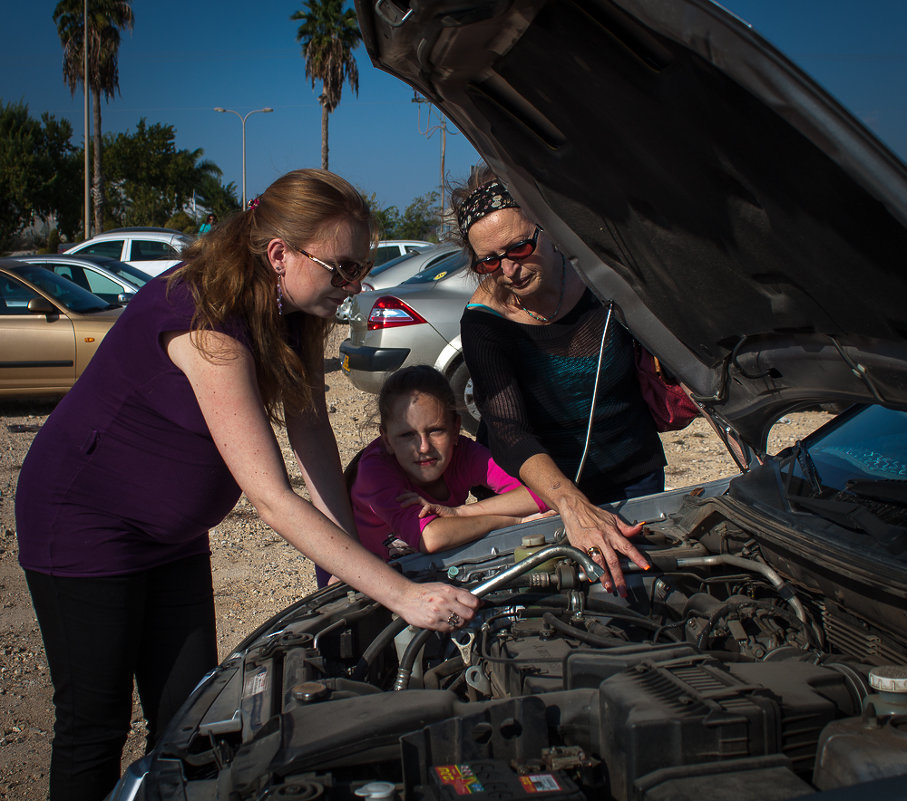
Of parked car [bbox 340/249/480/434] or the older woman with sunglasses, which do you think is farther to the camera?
parked car [bbox 340/249/480/434]

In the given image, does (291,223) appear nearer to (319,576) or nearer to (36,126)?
(319,576)

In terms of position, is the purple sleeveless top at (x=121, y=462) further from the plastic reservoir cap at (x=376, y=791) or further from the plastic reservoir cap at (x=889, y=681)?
the plastic reservoir cap at (x=889, y=681)

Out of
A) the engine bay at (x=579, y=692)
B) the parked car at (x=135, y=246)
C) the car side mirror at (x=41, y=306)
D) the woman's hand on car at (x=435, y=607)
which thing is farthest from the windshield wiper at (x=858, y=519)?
the parked car at (x=135, y=246)

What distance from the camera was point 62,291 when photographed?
890 centimetres

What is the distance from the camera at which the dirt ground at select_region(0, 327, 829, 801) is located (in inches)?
121

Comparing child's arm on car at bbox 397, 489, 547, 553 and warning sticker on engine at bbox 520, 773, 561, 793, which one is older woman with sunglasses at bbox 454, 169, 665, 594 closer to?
child's arm on car at bbox 397, 489, 547, 553

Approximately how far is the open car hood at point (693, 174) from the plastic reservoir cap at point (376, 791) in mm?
1263

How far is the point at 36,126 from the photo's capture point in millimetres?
37406

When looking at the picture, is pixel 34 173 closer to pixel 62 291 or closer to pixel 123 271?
pixel 123 271

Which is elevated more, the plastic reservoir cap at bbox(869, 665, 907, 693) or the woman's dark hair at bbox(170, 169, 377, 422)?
the woman's dark hair at bbox(170, 169, 377, 422)

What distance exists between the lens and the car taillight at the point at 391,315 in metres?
7.37

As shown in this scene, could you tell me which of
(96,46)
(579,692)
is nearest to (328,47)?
(96,46)

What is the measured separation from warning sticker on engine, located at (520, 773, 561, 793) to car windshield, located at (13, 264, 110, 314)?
8393 millimetres

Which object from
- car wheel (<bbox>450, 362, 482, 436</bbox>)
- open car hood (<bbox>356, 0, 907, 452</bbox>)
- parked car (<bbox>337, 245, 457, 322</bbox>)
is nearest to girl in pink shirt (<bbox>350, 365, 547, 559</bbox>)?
open car hood (<bbox>356, 0, 907, 452</bbox>)
